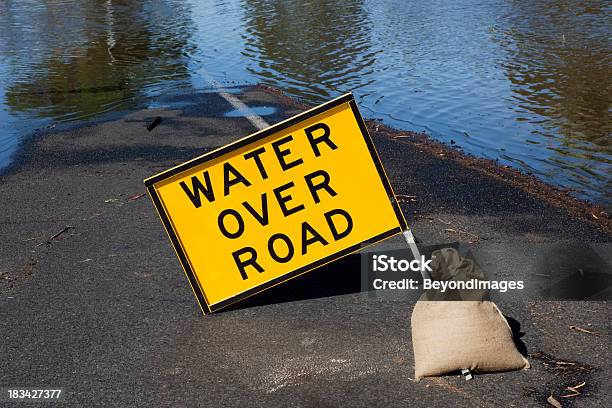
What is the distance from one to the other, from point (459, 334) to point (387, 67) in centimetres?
1280

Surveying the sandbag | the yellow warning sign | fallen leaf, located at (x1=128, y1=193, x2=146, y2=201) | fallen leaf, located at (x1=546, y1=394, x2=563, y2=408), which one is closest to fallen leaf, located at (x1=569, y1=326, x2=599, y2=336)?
the sandbag

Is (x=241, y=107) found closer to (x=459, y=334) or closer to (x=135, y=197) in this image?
(x=135, y=197)

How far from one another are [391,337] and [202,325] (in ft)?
4.72

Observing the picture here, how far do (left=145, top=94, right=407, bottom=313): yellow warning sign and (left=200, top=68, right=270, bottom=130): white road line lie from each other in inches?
229

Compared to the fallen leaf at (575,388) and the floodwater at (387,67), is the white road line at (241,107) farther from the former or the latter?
the fallen leaf at (575,388)

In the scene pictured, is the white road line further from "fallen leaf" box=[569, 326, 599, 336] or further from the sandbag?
"fallen leaf" box=[569, 326, 599, 336]

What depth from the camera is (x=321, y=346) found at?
5070 millimetres

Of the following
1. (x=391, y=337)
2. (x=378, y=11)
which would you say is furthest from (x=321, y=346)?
(x=378, y=11)

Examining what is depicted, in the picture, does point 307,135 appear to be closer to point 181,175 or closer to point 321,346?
point 181,175

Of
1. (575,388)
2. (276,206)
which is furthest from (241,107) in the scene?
(575,388)

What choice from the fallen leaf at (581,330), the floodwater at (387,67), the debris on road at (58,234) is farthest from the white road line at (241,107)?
the fallen leaf at (581,330)

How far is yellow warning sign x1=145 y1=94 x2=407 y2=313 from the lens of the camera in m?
5.63

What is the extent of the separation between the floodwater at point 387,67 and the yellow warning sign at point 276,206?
3.86m

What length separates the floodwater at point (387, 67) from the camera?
1142cm
